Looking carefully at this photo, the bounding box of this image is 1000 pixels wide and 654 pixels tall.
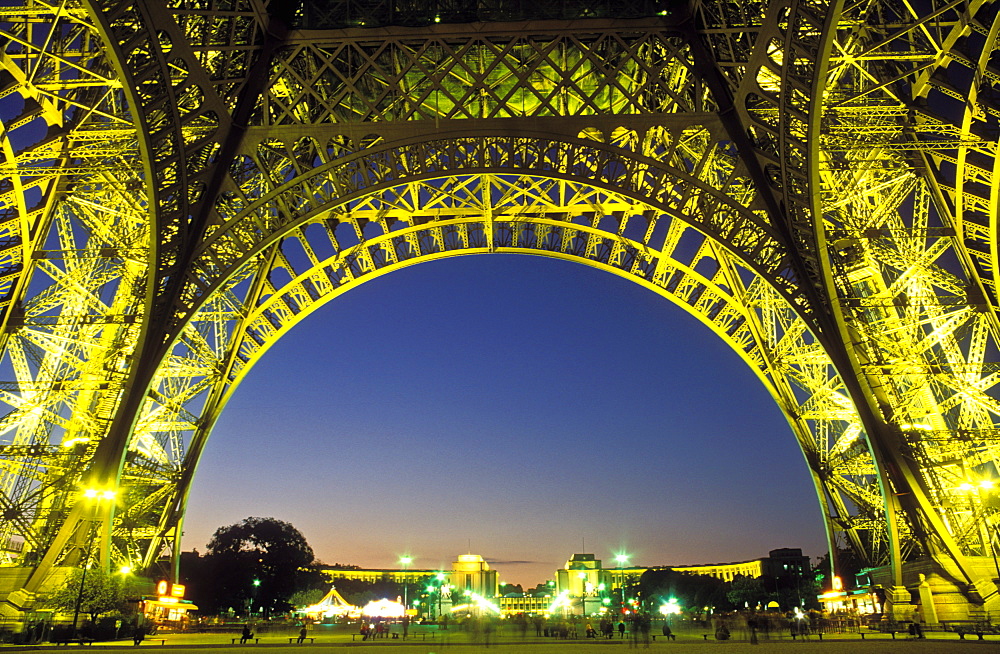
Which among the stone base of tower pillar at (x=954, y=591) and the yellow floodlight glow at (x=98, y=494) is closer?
the stone base of tower pillar at (x=954, y=591)

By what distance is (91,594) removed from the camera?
24.1 m

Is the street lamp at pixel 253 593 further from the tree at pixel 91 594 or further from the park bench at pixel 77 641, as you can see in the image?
the park bench at pixel 77 641

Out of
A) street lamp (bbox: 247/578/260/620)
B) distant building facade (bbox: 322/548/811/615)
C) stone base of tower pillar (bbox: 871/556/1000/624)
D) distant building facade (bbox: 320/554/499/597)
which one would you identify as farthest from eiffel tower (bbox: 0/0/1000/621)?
distant building facade (bbox: 320/554/499/597)

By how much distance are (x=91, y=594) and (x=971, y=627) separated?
26892 millimetres

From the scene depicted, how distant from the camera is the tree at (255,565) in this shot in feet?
203

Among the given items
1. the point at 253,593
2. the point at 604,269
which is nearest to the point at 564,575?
the point at 253,593

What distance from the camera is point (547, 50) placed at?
25594 millimetres

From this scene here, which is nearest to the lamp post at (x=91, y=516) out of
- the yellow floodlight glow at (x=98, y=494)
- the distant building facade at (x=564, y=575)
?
the yellow floodlight glow at (x=98, y=494)

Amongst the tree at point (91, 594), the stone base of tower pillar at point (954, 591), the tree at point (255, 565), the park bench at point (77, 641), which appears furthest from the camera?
the tree at point (255, 565)

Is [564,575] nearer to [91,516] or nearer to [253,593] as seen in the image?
[253,593]

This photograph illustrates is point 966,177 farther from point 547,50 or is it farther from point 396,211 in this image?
point 396,211

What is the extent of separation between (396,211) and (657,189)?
474 inches

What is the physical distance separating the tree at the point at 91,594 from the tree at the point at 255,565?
37.6 m

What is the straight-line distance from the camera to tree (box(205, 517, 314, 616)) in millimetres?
61750
